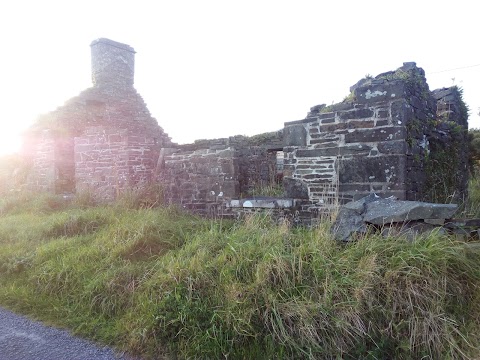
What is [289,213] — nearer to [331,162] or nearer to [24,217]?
[331,162]

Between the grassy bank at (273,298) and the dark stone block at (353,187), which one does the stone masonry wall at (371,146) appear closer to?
the dark stone block at (353,187)

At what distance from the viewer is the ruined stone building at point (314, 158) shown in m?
5.28

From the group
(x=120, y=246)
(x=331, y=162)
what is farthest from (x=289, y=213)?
(x=120, y=246)

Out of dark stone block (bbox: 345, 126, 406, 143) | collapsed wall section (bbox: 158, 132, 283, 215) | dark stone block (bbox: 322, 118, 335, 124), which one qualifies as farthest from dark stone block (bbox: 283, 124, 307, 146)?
collapsed wall section (bbox: 158, 132, 283, 215)

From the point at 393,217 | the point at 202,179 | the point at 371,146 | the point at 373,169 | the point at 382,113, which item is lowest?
the point at 393,217

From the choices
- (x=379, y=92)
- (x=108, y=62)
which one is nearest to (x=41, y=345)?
(x=379, y=92)

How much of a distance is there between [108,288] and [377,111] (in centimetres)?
449

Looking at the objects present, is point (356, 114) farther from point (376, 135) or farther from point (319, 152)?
point (319, 152)

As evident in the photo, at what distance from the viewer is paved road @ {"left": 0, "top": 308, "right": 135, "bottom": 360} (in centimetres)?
328

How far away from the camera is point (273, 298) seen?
3.28m

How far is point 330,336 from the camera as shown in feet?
9.91

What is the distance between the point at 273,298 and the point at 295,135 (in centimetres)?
351

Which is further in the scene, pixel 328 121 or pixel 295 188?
pixel 295 188

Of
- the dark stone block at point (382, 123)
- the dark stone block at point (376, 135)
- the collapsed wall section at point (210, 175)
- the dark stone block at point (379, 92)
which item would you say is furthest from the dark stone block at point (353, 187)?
the collapsed wall section at point (210, 175)
